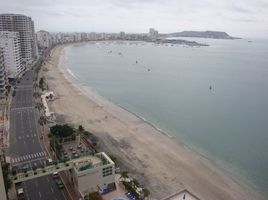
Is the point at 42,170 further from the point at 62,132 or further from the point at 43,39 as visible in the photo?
the point at 43,39

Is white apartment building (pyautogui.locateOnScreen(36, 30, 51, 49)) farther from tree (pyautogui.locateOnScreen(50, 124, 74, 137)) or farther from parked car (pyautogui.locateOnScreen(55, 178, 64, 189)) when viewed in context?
parked car (pyautogui.locateOnScreen(55, 178, 64, 189))

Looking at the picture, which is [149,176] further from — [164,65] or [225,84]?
[164,65]

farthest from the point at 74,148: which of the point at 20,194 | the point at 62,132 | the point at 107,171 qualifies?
the point at 20,194

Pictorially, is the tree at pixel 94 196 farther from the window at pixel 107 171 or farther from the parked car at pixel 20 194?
the parked car at pixel 20 194

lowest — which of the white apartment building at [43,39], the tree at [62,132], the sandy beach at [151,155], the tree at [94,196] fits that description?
the sandy beach at [151,155]

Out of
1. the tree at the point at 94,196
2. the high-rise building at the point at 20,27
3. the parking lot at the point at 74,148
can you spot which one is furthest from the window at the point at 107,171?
the high-rise building at the point at 20,27
